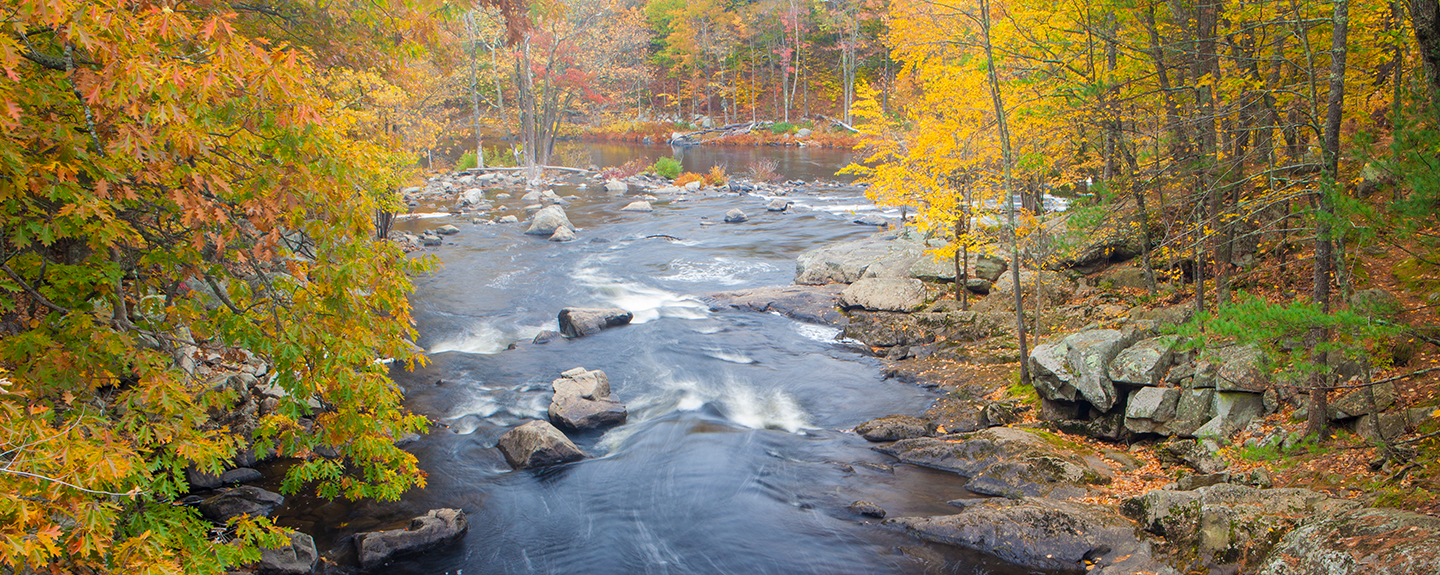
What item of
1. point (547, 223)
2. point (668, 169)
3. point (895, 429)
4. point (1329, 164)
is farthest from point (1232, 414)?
point (668, 169)

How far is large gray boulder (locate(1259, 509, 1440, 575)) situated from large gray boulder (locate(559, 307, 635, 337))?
41.4ft

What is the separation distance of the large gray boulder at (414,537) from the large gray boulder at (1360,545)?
25.5ft

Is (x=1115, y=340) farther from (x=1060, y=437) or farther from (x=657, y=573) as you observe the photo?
(x=657, y=573)

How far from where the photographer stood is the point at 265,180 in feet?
16.3

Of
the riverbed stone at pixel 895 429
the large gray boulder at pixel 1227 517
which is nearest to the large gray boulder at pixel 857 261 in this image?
the riverbed stone at pixel 895 429

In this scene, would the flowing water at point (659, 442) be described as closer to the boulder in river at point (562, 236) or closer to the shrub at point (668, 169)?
the boulder in river at point (562, 236)

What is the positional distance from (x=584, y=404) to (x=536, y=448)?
1555 mm

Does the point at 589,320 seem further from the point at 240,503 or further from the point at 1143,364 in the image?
the point at 1143,364

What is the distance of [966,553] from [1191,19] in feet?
25.6

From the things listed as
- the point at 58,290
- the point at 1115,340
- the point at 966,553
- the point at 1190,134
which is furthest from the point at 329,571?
the point at 1190,134

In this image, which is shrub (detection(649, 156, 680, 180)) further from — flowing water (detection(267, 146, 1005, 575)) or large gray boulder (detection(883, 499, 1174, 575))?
large gray boulder (detection(883, 499, 1174, 575))

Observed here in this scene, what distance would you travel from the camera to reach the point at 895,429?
1074 centimetres

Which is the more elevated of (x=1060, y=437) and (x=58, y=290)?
(x=58, y=290)

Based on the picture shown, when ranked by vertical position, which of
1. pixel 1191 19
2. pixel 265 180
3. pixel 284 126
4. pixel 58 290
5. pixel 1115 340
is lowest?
pixel 1115 340
